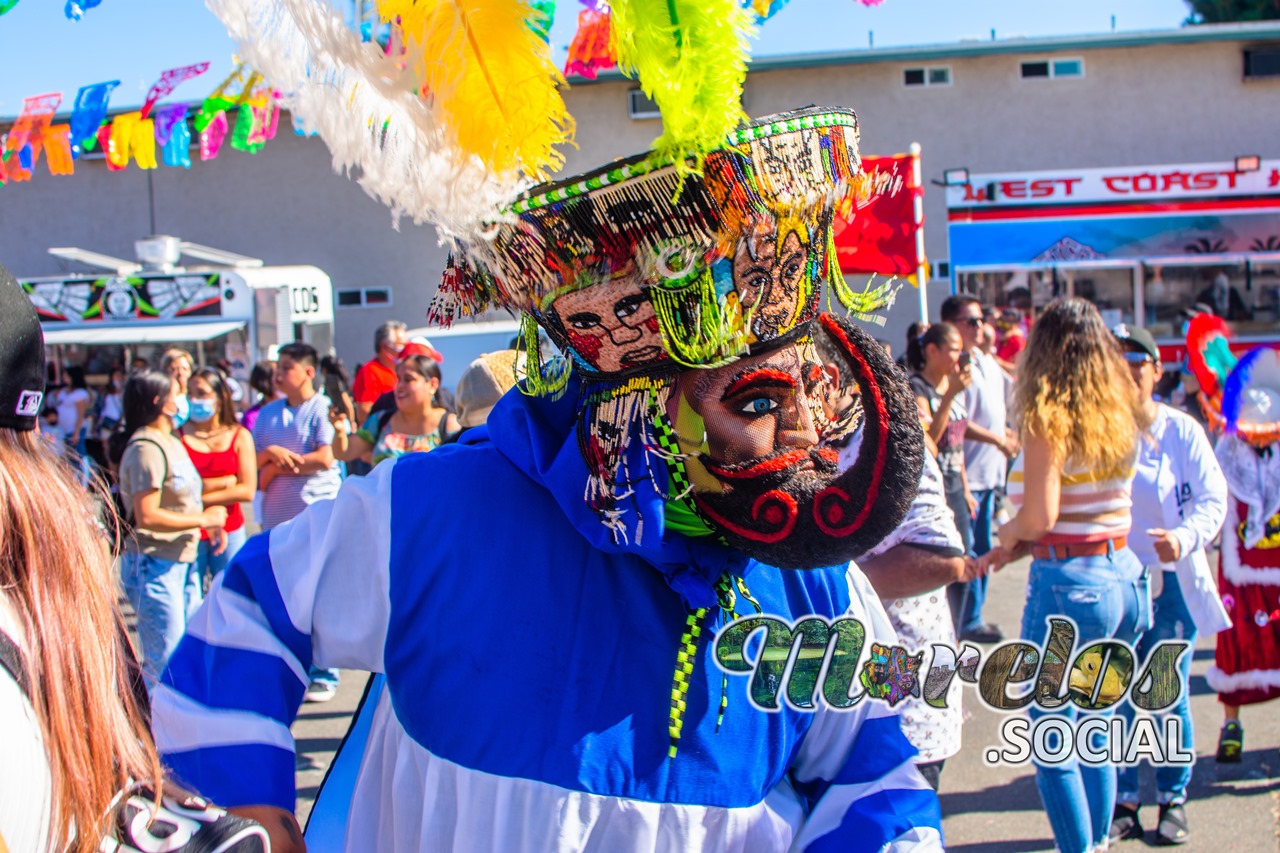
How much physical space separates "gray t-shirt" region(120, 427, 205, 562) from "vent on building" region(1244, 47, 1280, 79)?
17.0 metres

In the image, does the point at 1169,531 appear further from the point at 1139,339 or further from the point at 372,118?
the point at 372,118

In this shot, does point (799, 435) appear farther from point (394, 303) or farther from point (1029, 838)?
point (394, 303)

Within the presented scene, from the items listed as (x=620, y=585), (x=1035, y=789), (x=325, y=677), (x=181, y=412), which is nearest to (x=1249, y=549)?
(x=1035, y=789)

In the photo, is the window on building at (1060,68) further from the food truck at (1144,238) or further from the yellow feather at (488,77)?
the yellow feather at (488,77)

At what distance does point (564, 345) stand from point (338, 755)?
78 cm

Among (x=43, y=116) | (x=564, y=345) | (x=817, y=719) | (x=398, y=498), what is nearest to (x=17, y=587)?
(x=398, y=498)

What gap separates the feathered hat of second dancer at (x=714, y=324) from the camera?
54.8 inches

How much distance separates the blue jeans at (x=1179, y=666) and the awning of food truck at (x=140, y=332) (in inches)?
432

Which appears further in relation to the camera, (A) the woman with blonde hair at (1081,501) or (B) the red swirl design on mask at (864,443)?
(A) the woman with blonde hair at (1081,501)

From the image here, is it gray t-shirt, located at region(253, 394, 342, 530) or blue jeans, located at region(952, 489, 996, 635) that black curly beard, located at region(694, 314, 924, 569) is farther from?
gray t-shirt, located at region(253, 394, 342, 530)

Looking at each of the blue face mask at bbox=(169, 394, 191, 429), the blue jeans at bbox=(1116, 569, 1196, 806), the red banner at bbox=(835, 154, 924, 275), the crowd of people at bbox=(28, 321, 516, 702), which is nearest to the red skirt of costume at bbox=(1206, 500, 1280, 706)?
the blue jeans at bbox=(1116, 569, 1196, 806)

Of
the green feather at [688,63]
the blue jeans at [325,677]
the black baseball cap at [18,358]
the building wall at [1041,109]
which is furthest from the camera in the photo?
the building wall at [1041,109]

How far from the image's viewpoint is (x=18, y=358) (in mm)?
1077

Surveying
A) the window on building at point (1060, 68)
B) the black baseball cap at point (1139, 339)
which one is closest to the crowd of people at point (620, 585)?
the black baseball cap at point (1139, 339)
